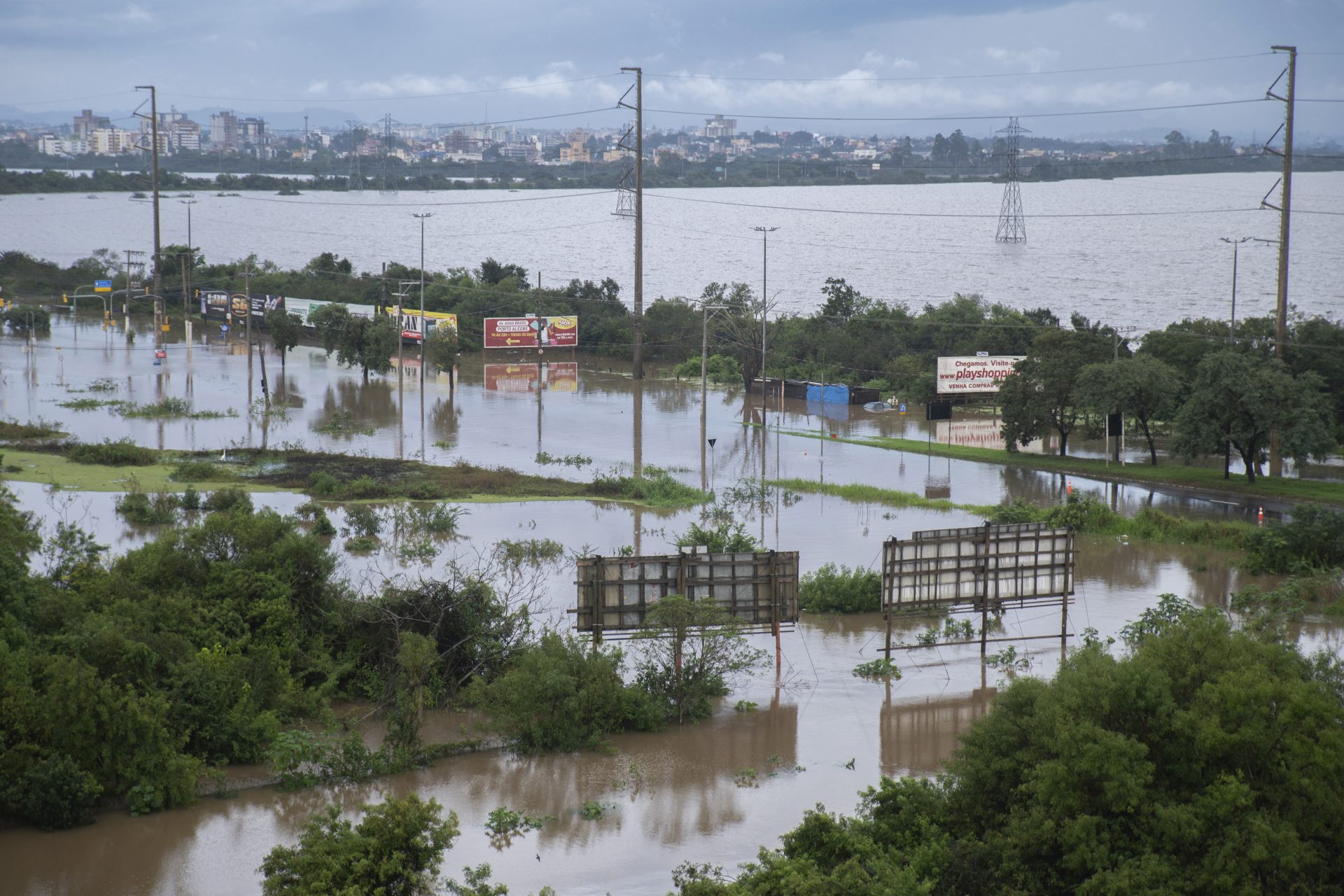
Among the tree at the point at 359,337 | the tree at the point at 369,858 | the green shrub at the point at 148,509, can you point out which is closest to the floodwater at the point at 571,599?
the green shrub at the point at 148,509

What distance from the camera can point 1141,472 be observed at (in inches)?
1427

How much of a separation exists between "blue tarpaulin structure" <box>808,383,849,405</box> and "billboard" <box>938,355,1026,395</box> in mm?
3845

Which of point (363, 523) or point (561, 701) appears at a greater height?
point (363, 523)

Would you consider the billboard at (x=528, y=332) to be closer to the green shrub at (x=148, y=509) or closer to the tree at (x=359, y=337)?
the tree at (x=359, y=337)

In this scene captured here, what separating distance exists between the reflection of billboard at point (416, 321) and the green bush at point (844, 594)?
123 ft

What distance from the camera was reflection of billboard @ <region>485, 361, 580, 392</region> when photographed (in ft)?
177

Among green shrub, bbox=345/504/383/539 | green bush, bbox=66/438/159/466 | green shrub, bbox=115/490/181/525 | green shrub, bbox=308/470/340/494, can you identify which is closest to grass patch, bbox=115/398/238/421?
green bush, bbox=66/438/159/466

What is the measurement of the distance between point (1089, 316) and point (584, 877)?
89289 mm

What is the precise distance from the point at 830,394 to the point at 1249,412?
65.3ft

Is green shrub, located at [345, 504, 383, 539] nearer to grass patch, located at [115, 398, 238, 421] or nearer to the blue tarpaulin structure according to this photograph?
grass patch, located at [115, 398, 238, 421]

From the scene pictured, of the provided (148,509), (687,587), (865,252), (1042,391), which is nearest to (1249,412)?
(1042,391)

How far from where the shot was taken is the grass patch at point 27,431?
3881 cm

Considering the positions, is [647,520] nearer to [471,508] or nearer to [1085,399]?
[471,508]

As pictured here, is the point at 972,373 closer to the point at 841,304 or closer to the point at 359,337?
the point at 841,304
